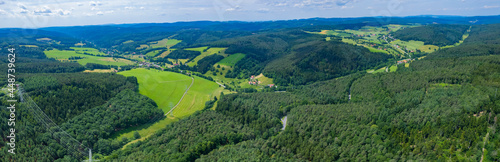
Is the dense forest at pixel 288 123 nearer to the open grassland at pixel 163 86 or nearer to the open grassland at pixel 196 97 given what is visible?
the open grassland at pixel 196 97

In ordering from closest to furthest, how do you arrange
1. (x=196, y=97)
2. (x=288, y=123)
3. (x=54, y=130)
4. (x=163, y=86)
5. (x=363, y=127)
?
(x=363, y=127) < (x=54, y=130) < (x=288, y=123) < (x=196, y=97) < (x=163, y=86)

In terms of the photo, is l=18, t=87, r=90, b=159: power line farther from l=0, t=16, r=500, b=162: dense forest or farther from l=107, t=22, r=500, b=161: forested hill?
l=107, t=22, r=500, b=161: forested hill

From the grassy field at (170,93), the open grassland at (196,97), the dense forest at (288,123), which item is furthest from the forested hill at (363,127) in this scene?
the open grassland at (196,97)

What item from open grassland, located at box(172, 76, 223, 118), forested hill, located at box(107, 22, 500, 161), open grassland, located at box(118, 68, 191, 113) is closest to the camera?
forested hill, located at box(107, 22, 500, 161)

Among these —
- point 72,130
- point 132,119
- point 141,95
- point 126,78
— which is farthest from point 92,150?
point 126,78

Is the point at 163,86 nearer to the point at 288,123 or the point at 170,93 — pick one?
the point at 170,93


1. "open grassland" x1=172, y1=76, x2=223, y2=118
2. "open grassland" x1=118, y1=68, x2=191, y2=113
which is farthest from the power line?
"open grassland" x1=118, y1=68, x2=191, y2=113

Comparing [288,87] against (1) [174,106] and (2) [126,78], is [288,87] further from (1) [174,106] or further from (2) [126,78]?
(2) [126,78]

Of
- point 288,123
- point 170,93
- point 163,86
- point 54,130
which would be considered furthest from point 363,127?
point 163,86
